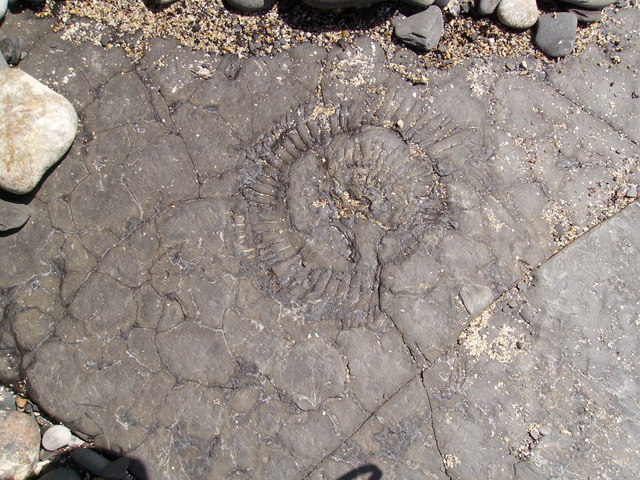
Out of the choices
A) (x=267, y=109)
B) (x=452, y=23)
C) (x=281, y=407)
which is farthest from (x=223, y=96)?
(x=281, y=407)

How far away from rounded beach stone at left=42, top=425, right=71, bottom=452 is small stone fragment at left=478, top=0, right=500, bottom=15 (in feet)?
8.72

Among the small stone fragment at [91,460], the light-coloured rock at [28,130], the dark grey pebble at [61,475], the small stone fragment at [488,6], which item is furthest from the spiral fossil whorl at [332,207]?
the dark grey pebble at [61,475]

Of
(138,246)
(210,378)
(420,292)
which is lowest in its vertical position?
(210,378)

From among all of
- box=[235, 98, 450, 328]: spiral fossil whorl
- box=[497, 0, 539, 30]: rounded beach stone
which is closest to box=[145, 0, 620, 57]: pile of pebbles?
box=[497, 0, 539, 30]: rounded beach stone

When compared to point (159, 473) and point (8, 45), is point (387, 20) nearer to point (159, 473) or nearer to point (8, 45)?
point (8, 45)

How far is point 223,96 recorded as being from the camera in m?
2.53

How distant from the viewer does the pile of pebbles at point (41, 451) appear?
2314 millimetres

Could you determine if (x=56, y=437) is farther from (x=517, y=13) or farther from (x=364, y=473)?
(x=517, y=13)

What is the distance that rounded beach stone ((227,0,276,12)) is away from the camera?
2.56 metres

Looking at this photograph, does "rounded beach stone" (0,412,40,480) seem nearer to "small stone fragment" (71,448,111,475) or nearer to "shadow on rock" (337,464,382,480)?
"small stone fragment" (71,448,111,475)

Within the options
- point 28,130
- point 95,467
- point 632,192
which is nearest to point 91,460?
point 95,467

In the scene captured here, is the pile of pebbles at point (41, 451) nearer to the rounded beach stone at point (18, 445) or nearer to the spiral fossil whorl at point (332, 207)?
the rounded beach stone at point (18, 445)

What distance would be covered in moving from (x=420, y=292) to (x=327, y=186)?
Result: 0.61 meters

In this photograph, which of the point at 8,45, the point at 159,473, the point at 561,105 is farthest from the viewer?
the point at 561,105
